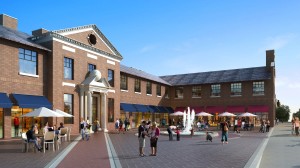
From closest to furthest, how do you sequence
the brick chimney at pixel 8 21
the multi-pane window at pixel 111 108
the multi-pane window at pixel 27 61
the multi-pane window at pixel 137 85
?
1. the multi-pane window at pixel 27 61
2. the brick chimney at pixel 8 21
3. the multi-pane window at pixel 111 108
4. the multi-pane window at pixel 137 85

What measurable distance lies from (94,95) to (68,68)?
5.04 metres

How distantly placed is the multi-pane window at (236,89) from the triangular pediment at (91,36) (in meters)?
21.0

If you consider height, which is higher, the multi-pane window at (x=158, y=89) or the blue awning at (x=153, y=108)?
the multi-pane window at (x=158, y=89)

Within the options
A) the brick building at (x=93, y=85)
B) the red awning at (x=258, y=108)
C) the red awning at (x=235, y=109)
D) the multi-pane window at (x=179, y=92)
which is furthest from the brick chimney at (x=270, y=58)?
the multi-pane window at (x=179, y=92)

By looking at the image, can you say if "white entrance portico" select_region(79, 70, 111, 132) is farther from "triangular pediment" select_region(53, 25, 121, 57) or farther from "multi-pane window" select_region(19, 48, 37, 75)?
"multi-pane window" select_region(19, 48, 37, 75)

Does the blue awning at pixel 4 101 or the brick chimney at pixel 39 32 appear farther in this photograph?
the brick chimney at pixel 39 32

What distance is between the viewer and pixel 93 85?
99.0 ft

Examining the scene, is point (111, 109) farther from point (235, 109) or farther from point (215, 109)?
point (235, 109)

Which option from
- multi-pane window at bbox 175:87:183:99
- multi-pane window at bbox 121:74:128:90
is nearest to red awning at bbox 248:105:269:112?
multi-pane window at bbox 175:87:183:99

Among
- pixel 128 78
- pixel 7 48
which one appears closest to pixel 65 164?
pixel 7 48

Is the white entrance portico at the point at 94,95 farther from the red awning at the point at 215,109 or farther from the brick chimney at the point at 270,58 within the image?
the brick chimney at the point at 270,58

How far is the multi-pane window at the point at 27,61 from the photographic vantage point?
24.2 m

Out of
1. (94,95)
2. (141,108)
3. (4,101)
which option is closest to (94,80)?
(94,95)

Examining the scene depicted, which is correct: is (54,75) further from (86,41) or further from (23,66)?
(86,41)
